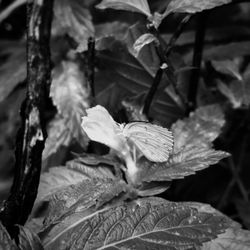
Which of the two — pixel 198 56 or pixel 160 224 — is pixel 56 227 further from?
pixel 198 56

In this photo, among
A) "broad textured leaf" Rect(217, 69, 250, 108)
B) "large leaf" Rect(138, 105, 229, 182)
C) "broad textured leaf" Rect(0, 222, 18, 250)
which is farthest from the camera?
"broad textured leaf" Rect(217, 69, 250, 108)

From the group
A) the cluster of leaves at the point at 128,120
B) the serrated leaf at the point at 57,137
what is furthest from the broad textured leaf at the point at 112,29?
the serrated leaf at the point at 57,137

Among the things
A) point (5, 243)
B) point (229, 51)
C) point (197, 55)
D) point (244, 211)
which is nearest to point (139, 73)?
point (197, 55)

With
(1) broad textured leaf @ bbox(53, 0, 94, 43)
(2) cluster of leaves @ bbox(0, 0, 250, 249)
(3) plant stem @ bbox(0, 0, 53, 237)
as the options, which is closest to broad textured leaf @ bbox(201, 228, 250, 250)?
(2) cluster of leaves @ bbox(0, 0, 250, 249)

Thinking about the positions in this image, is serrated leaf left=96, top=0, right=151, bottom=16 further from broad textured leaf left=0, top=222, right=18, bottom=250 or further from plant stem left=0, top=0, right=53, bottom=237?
broad textured leaf left=0, top=222, right=18, bottom=250

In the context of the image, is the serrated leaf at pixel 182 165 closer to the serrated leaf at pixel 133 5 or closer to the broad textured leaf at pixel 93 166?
the broad textured leaf at pixel 93 166

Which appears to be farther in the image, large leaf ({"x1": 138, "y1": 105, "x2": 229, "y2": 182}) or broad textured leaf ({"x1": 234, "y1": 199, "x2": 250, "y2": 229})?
broad textured leaf ({"x1": 234, "y1": 199, "x2": 250, "y2": 229})
